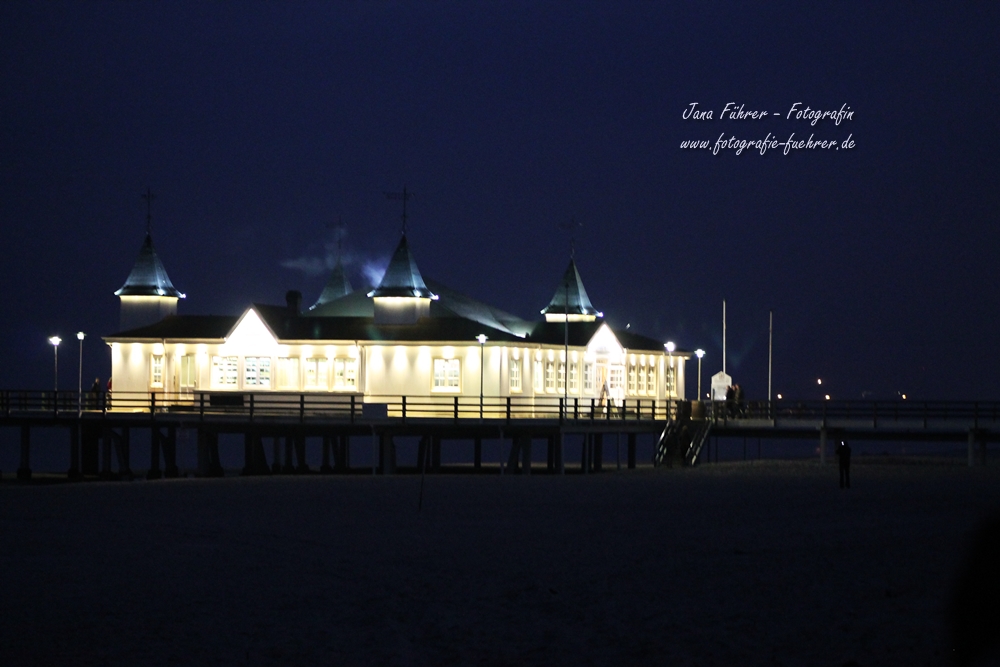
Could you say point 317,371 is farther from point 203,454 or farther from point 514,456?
point 514,456

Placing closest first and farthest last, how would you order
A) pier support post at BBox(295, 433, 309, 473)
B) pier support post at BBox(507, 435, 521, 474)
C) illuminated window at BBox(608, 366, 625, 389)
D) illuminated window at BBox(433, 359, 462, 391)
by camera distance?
pier support post at BBox(507, 435, 521, 474), illuminated window at BBox(433, 359, 462, 391), pier support post at BBox(295, 433, 309, 473), illuminated window at BBox(608, 366, 625, 389)

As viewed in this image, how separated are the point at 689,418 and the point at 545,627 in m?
28.9

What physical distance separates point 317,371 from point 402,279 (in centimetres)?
432

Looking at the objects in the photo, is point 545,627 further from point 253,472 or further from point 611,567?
point 253,472

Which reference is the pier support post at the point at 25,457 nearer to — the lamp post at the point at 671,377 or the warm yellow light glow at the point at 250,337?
the warm yellow light glow at the point at 250,337

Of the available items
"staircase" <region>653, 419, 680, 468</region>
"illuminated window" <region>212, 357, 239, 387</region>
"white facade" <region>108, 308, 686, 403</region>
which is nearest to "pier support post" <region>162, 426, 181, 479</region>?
"white facade" <region>108, 308, 686, 403</region>

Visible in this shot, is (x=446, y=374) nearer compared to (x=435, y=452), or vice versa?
(x=446, y=374)

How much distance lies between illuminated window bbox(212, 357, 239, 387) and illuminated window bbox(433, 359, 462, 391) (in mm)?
6604

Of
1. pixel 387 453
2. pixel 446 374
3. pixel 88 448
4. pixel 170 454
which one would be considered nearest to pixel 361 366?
pixel 446 374

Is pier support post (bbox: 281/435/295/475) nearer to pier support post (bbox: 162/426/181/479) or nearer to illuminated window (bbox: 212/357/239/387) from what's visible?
illuminated window (bbox: 212/357/239/387)

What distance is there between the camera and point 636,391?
2056 inches

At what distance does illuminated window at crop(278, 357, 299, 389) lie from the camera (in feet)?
155

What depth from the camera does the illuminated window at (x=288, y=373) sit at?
47106 millimetres

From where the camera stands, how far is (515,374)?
46594 millimetres
